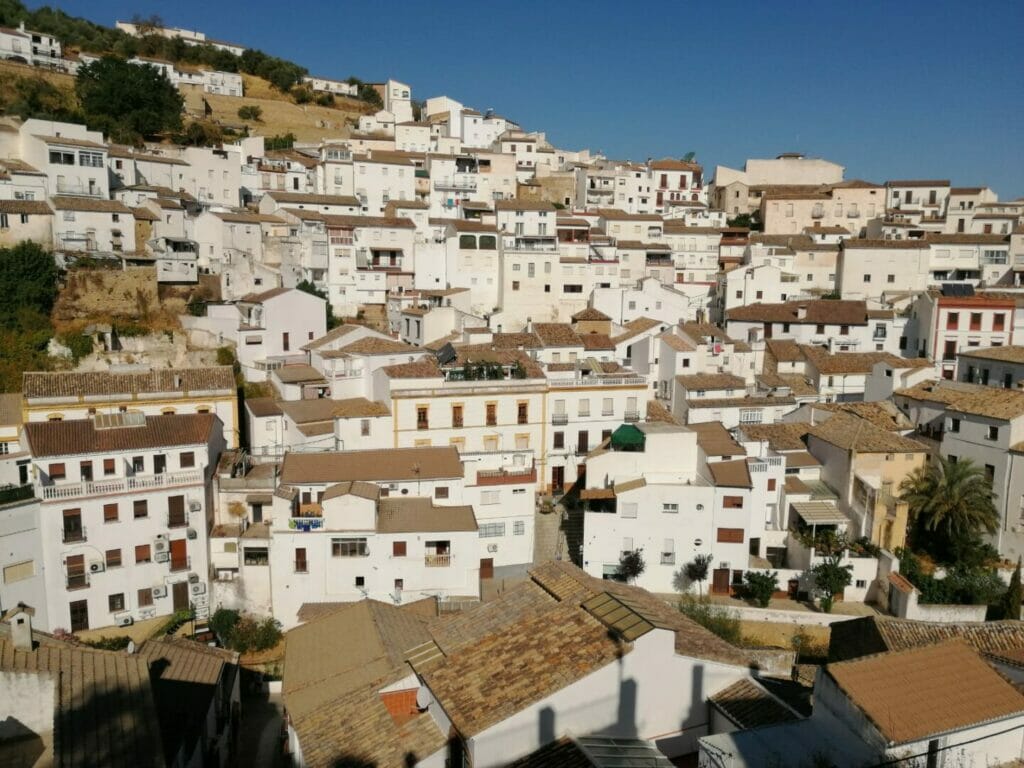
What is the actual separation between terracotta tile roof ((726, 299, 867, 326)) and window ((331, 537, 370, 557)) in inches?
1226

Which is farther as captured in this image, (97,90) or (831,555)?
(97,90)

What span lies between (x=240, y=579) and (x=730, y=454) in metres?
18.8

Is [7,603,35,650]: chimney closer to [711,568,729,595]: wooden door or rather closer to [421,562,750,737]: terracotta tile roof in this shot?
[421,562,750,737]: terracotta tile roof

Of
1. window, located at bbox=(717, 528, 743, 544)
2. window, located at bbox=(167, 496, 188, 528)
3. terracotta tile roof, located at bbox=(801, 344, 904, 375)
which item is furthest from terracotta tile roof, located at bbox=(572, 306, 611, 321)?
window, located at bbox=(167, 496, 188, 528)

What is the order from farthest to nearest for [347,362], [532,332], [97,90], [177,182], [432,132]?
[432,132] < [97,90] < [177,182] < [532,332] < [347,362]

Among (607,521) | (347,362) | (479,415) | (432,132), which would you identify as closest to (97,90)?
(432,132)

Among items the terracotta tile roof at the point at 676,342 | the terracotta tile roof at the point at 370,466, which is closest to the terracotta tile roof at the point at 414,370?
the terracotta tile roof at the point at 370,466

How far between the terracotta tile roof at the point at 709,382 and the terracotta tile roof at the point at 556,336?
5701 mm

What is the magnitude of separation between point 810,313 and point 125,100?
178 feet

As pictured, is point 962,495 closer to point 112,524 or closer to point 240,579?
point 240,579

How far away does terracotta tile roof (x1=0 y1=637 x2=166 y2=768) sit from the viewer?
37.7 feet

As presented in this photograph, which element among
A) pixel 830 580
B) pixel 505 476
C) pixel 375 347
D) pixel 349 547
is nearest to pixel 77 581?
pixel 349 547

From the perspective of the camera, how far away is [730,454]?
29781 millimetres

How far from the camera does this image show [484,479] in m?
29.5
